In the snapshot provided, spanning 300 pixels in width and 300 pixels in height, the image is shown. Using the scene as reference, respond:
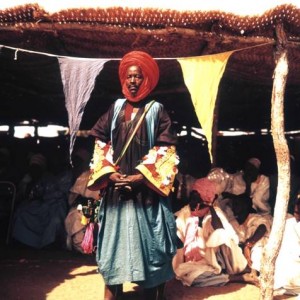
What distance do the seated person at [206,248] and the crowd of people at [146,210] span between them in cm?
1

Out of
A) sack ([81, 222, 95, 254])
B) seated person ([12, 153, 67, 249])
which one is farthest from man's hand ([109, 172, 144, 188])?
seated person ([12, 153, 67, 249])

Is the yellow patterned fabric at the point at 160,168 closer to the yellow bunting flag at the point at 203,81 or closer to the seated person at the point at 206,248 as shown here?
the yellow bunting flag at the point at 203,81

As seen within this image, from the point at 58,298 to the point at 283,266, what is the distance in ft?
7.49

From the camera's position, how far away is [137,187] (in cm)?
357

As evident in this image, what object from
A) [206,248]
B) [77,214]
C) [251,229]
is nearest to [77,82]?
[206,248]

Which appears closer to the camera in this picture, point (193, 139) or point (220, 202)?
point (220, 202)

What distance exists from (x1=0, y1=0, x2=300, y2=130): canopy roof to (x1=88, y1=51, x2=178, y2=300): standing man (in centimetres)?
45

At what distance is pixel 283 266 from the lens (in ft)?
14.5

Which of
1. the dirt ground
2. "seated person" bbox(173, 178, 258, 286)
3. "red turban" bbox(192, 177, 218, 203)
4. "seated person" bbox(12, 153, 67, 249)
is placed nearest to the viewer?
the dirt ground

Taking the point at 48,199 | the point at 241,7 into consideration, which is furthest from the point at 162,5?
the point at 48,199

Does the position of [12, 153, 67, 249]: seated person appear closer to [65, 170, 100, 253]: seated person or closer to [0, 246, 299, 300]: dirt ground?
[65, 170, 100, 253]: seated person

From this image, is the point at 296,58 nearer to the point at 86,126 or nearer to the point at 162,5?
the point at 162,5

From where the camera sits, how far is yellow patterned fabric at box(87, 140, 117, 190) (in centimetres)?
354

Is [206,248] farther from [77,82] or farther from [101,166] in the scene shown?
[77,82]
